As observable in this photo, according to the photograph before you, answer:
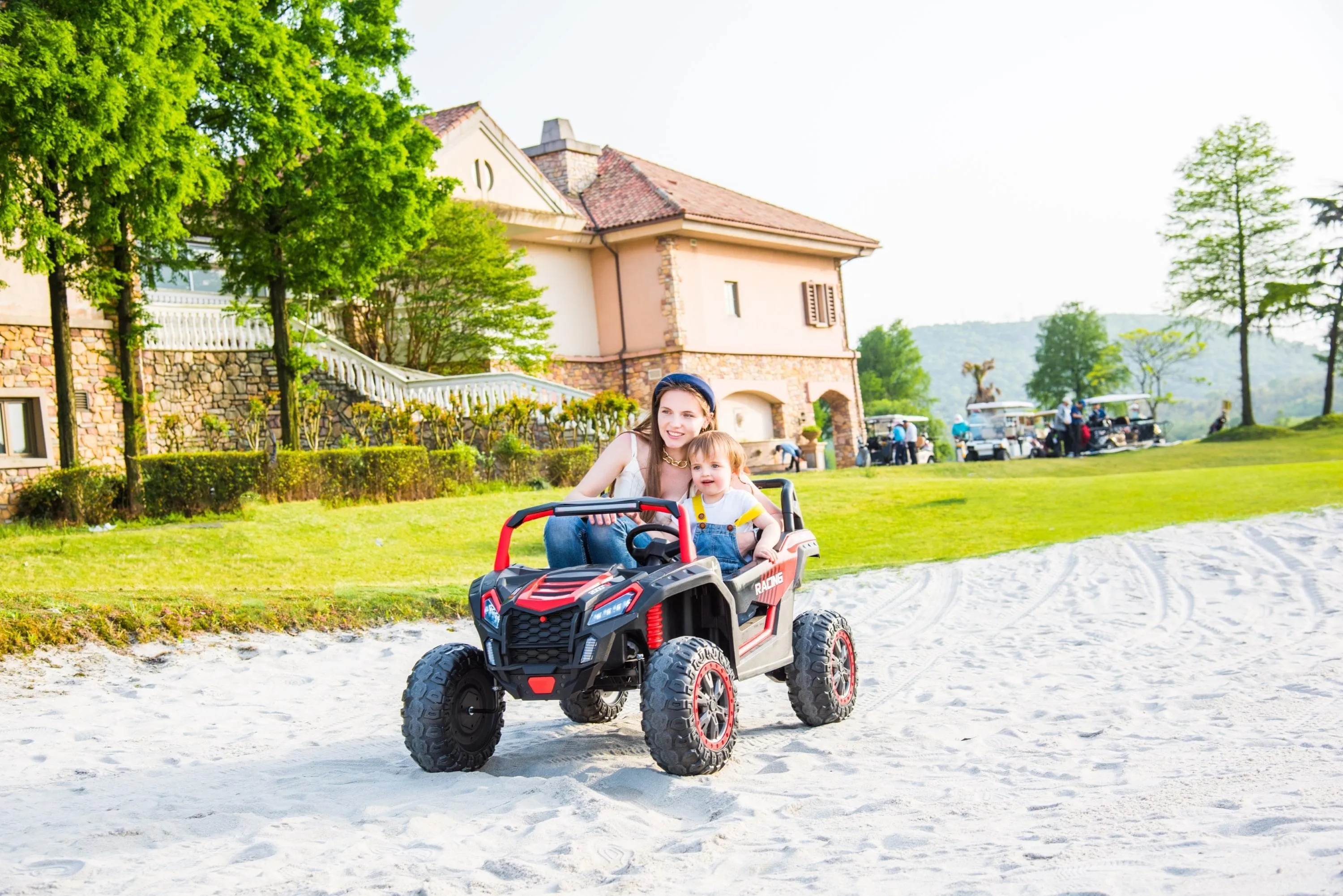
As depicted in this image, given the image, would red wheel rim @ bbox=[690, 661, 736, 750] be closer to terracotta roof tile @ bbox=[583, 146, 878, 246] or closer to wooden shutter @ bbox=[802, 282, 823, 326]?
terracotta roof tile @ bbox=[583, 146, 878, 246]

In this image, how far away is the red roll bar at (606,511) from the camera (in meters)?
5.48

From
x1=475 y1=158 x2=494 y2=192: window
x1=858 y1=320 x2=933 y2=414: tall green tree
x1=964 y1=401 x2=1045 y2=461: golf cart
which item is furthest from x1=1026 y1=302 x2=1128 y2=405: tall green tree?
x1=475 y1=158 x2=494 y2=192: window

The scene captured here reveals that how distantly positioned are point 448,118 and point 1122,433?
23.6 m

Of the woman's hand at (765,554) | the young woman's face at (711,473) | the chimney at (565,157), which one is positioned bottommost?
the woman's hand at (765,554)

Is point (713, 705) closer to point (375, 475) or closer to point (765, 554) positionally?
point (765, 554)

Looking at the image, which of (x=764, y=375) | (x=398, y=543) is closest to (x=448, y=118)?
(x=764, y=375)

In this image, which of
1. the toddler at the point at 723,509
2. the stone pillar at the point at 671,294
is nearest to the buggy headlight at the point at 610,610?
the toddler at the point at 723,509

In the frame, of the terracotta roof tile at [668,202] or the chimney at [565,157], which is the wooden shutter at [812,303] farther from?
the chimney at [565,157]

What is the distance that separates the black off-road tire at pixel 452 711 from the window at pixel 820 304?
31.3 meters

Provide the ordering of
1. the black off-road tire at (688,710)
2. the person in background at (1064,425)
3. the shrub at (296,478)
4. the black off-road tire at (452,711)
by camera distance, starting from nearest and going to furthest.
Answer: the black off-road tire at (688,710)
the black off-road tire at (452,711)
the shrub at (296,478)
the person in background at (1064,425)

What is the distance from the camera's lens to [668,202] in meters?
31.7

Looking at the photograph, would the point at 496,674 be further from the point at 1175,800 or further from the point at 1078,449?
the point at 1078,449

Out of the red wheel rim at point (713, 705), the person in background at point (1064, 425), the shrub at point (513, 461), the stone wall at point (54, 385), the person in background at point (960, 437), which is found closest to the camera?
the red wheel rim at point (713, 705)

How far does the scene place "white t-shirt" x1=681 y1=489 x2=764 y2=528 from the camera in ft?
20.5
